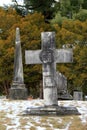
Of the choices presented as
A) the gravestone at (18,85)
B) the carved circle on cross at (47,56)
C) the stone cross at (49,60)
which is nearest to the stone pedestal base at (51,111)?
the stone cross at (49,60)

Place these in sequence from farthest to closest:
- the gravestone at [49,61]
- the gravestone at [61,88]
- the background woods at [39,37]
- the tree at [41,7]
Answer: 1. the tree at [41,7]
2. the background woods at [39,37]
3. the gravestone at [61,88]
4. the gravestone at [49,61]

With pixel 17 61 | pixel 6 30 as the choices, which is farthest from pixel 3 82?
pixel 17 61

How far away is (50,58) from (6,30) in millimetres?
21217

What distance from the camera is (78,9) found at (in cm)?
3275

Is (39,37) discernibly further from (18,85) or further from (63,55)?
(63,55)

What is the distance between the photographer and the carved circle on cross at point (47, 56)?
528 inches

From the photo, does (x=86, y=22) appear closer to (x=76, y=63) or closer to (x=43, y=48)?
(x=76, y=63)

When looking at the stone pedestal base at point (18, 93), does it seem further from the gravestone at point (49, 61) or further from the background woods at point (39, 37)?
the background woods at point (39, 37)

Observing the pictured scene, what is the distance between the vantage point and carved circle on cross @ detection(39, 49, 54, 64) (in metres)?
13.4

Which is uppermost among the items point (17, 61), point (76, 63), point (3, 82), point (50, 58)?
point (50, 58)

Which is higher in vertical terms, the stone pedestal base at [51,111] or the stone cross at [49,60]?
the stone cross at [49,60]

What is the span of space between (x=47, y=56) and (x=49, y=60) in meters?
0.17

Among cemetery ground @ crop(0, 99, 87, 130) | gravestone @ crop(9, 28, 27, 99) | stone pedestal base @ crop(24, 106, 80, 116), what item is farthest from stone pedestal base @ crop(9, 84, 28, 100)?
Answer: stone pedestal base @ crop(24, 106, 80, 116)

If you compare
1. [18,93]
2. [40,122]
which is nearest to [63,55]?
[40,122]
